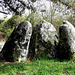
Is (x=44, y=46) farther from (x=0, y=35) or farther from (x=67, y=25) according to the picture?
(x=0, y=35)

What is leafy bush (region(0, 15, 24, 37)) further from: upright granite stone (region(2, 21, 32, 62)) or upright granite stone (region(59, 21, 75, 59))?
upright granite stone (region(59, 21, 75, 59))

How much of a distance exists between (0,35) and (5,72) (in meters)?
11.8

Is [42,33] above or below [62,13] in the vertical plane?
below

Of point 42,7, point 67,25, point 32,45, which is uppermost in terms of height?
point 42,7

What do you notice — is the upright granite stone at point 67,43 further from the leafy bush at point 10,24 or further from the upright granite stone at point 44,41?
the leafy bush at point 10,24

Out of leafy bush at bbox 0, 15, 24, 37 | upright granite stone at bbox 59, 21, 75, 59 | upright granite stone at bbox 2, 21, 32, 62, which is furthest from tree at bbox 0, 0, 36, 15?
upright granite stone at bbox 59, 21, 75, 59

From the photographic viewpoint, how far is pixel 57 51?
22.0 feet

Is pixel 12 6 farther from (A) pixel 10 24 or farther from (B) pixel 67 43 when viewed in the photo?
A: (B) pixel 67 43

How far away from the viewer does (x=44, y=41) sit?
266 inches

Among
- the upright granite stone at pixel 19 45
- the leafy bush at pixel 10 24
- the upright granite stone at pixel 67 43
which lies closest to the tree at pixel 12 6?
the leafy bush at pixel 10 24

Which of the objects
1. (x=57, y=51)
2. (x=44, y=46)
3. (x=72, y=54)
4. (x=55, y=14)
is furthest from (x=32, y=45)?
(x=55, y=14)

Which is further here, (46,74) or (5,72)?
(5,72)

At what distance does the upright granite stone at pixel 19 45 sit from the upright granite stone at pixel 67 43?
2484mm

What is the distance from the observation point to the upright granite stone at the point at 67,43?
5937mm
